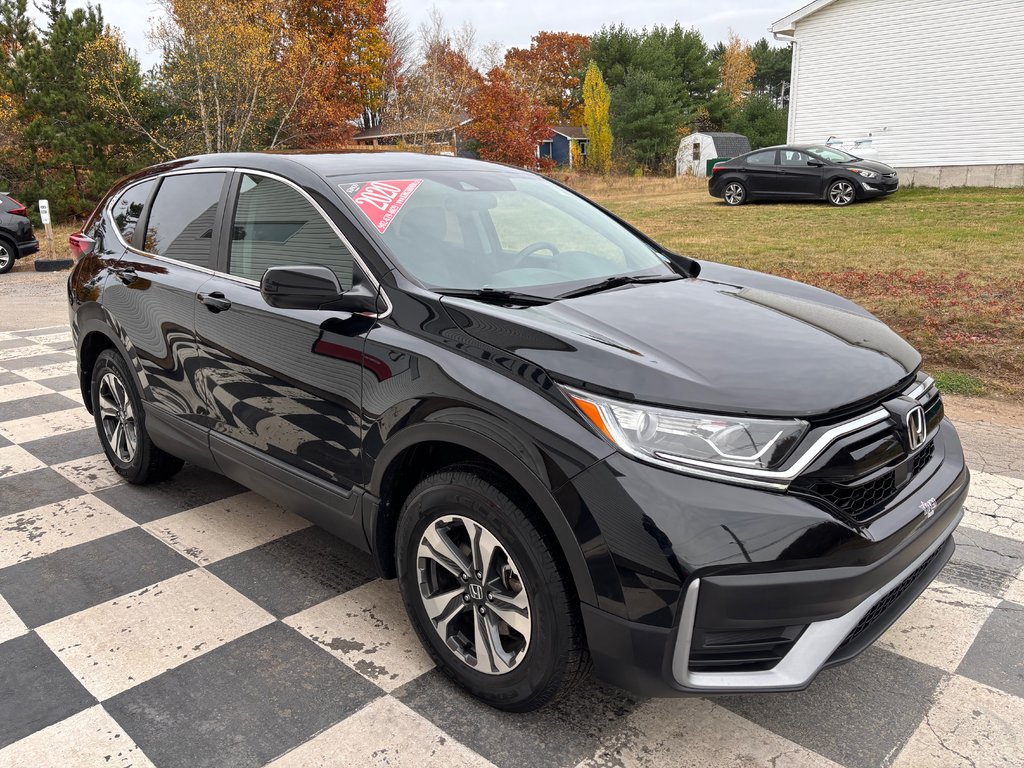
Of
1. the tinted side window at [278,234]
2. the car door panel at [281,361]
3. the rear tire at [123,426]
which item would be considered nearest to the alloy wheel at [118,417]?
the rear tire at [123,426]

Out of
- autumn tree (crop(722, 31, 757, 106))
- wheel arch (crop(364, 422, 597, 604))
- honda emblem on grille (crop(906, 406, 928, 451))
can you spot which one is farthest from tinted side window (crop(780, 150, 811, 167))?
autumn tree (crop(722, 31, 757, 106))

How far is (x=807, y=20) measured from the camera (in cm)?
2081

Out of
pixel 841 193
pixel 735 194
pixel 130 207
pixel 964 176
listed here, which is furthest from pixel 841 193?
pixel 130 207

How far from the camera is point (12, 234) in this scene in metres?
14.5

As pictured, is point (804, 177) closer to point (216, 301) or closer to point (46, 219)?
point (46, 219)

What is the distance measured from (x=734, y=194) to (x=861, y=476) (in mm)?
17094

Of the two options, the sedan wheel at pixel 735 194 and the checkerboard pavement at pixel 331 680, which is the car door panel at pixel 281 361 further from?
the sedan wheel at pixel 735 194

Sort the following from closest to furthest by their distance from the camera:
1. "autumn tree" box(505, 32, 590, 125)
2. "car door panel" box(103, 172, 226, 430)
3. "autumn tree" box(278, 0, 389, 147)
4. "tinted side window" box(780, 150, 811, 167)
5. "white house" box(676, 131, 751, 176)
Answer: "car door panel" box(103, 172, 226, 430) < "tinted side window" box(780, 150, 811, 167) < "autumn tree" box(278, 0, 389, 147) < "white house" box(676, 131, 751, 176) < "autumn tree" box(505, 32, 590, 125)

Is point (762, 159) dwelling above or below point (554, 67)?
below

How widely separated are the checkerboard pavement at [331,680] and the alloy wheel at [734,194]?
1518cm

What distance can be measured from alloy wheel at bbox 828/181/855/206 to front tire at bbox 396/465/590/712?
52.5 feet

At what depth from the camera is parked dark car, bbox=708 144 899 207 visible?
16.1 m

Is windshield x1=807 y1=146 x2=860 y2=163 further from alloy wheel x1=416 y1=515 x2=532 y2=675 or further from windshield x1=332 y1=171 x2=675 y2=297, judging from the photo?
alloy wheel x1=416 y1=515 x2=532 y2=675

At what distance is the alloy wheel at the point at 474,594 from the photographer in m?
2.22
